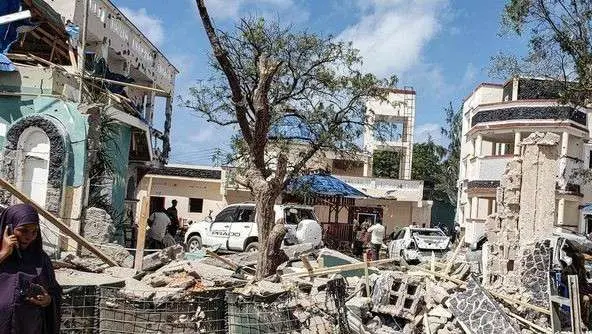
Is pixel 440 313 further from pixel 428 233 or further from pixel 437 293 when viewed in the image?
pixel 428 233

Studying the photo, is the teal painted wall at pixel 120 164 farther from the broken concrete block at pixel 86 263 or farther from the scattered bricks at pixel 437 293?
the scattered bricks at pixel 437 293

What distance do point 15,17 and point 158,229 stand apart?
5.99 metres

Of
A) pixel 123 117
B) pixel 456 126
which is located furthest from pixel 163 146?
pixel 456 126

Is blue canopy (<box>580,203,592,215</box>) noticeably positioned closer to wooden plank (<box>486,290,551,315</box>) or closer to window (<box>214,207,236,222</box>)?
window (<box>214,207,236,222</box>)

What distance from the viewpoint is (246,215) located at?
19.8m

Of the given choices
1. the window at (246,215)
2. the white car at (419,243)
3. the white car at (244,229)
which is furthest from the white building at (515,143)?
the window at (246,215)

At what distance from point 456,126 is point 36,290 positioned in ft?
157

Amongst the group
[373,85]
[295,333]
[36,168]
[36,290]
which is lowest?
[295,333]

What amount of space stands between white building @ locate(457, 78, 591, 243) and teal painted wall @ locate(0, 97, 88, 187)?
21.5 metres

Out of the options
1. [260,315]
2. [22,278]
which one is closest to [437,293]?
[260,315]

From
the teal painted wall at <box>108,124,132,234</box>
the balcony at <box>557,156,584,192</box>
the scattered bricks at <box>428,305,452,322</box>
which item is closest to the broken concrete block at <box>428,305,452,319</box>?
the scattered bricks at <box>428,305,452,322</box>

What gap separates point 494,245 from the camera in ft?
45.5

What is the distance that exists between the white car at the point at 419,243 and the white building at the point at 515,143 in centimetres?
856

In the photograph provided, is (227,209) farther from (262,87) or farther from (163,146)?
(262,87)
